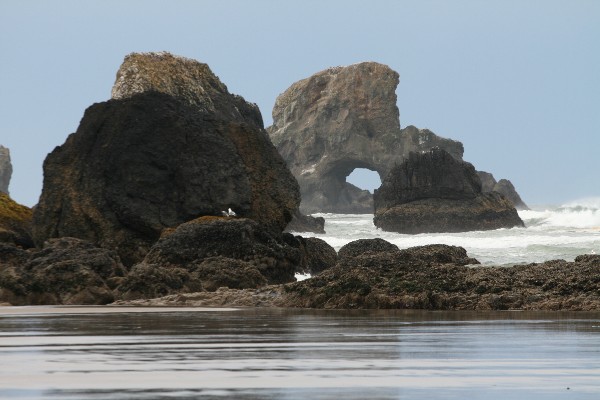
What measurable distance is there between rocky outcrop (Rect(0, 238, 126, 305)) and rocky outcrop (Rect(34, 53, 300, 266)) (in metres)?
7.75

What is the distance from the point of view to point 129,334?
25.8ft

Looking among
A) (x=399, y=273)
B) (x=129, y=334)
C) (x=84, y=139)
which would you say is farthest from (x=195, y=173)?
(x=129, y=334)

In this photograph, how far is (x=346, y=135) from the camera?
146 m

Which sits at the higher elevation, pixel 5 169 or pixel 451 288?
pixel 5 169

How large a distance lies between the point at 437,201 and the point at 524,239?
28.4m

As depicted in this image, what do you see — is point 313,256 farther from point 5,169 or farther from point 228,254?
point 5,169

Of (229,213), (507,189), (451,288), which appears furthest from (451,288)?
(507,189)

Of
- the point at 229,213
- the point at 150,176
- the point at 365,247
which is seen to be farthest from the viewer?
the point at 365,247

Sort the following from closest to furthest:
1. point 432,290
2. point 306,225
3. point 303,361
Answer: point 303,361 < point 432,290 < point 306,225

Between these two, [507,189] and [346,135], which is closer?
[507,189]

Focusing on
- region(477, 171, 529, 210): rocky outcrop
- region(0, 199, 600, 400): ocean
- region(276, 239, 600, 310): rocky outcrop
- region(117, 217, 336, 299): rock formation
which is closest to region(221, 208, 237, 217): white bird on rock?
region(117, 217, 336, 299): rock formation

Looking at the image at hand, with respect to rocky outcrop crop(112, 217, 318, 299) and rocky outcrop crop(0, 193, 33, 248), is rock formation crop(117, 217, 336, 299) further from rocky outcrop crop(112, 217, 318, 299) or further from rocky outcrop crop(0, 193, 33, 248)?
rocky outcrop crop(0, 193, 33, 248)

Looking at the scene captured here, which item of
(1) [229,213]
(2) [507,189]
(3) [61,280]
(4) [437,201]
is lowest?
(3) [61,280]

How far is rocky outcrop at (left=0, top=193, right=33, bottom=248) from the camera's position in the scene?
1111 inches
